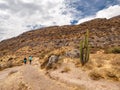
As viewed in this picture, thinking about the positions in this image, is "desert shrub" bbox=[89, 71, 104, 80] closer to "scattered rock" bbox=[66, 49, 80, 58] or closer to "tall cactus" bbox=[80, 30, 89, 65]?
"tall cactus" bbox=[80, 30, 89, 65]

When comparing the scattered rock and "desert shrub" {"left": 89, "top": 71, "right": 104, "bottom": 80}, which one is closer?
"desert shrub" {"left": 89, "top": 71, "right": 104, "bottom": 80}

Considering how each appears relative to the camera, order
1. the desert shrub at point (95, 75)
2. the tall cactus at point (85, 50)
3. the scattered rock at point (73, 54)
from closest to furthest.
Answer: the desert shrub at point (95, 75) < the tall cactus at point (85, 50) < the scattered rock at point (73, 54)

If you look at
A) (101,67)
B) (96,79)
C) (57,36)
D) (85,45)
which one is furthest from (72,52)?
(57,36)

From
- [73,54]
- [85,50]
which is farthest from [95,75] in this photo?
[73,54]

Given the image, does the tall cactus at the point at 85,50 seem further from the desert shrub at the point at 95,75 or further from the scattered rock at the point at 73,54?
the desert shrub at the point at 95,75

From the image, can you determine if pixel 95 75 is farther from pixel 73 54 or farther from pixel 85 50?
pixel 73 54

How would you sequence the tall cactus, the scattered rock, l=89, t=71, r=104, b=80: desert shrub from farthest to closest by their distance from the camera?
the scattered rock, the tall cactus, l=89, t=71, r=104, b=80: desert shrub

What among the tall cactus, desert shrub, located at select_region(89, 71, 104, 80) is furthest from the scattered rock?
desert shrub, located at select_region(89, 71, 104, 80)

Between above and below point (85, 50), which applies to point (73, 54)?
below

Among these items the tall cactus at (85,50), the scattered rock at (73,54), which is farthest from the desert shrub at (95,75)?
the scattered rock at (73,54)

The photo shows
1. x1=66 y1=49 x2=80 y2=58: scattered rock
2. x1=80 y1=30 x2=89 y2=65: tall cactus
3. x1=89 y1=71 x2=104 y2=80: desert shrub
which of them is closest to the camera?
x1=89 y1=71 x2=104 y2=80: desert shrub

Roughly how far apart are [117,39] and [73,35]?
1411 cm

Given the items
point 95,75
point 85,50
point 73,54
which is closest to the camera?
point 95,75

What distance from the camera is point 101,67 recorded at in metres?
21.1
